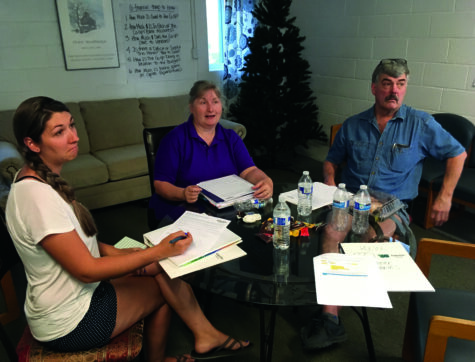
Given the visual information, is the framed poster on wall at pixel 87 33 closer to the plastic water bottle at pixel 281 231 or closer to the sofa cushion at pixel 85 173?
the sofa cushion at pixel 85 173

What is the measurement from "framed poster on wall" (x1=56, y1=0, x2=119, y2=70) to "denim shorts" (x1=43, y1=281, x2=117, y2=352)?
308cm

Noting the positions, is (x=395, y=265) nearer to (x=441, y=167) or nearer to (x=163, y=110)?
(x=441, y=167)

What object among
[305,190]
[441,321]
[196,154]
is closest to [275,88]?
[196,154]

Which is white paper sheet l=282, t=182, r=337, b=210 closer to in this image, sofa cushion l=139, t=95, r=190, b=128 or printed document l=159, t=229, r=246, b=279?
printed document l=159, t=229, r=246, b=279

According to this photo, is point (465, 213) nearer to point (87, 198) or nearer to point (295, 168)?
point (295, 168)

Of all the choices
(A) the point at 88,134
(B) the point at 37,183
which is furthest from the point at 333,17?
(B) the point at 37,183

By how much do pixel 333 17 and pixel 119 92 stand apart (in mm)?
2475

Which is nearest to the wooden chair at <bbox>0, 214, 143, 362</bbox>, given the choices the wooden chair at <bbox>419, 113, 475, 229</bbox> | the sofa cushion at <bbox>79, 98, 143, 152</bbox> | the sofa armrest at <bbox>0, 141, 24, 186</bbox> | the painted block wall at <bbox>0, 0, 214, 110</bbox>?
the sofa armrest at <bbox>0, 141, 24, 186</bbox>

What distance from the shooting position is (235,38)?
438 centimetres

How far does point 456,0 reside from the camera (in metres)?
2.93

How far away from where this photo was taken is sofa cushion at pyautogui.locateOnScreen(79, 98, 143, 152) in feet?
11.9

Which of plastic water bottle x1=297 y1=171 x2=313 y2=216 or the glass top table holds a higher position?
plastic water bottle x1=297 y1=171 x2=313 y2=216

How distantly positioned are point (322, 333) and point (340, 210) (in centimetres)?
62

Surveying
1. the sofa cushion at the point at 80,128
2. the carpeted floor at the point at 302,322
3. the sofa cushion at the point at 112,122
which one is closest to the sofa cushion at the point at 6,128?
the sofa cushion at the point at 80,128
